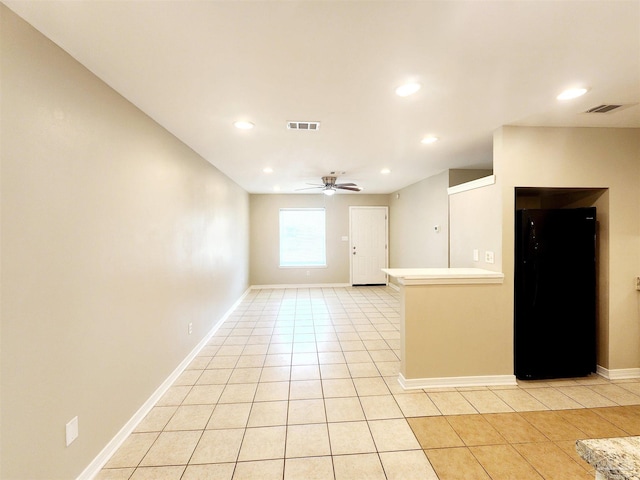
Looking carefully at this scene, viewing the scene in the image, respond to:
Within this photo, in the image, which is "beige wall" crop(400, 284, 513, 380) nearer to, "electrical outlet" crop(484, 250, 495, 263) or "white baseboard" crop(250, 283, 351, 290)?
"electrical outlet" crop(484, 250, 495, 263)

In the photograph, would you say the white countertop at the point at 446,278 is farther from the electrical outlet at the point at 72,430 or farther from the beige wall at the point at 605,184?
the electrical outlet at the point at 72,430

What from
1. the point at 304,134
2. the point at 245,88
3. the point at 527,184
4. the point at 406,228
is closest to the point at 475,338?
the point at 527,184

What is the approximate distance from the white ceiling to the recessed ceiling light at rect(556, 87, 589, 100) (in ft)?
0.20

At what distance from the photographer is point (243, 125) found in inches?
103

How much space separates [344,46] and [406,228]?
17.6ft

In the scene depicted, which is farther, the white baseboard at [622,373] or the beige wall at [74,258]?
the white baseboard at [622,373]

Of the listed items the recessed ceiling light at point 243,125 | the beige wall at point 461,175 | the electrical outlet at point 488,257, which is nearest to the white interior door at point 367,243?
the beige wall at point 461,175

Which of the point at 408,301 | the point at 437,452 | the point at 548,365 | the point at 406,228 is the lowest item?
the point at 437,452

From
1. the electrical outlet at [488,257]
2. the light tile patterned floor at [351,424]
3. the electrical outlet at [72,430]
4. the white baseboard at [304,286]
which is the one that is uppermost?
the electrical outlet at [488,257]

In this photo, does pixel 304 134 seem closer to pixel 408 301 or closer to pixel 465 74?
pixel 465 74

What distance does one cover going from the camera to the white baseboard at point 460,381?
2.69 m

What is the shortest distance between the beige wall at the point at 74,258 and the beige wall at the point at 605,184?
328 centimetres

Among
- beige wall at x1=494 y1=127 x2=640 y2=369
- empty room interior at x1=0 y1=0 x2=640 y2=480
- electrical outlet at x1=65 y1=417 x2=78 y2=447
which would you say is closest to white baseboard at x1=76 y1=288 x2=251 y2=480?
empty room interior at x1=0 y1=0 x2=640 y2=480

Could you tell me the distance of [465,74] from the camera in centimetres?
179
